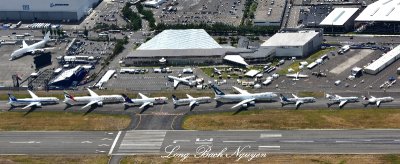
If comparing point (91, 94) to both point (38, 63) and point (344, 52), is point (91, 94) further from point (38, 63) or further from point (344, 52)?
point (344, 52)

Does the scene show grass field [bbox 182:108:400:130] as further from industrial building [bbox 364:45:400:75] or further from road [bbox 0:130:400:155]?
industrial building [bbox 364:45:400:75]

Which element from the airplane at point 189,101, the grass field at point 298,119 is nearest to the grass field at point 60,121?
the airplane at point 189,101

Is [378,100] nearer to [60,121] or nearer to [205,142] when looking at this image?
[205,142]

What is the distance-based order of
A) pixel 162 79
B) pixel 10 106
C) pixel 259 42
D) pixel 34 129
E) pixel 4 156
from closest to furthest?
pixel 4 156 < pixel 34 129 < pixel 10 106 < pixel 162 79 < pixel 259 42

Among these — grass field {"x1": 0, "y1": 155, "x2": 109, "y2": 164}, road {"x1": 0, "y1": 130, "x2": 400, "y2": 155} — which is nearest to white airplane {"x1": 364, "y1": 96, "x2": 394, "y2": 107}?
road {"x1": 0, "y1": 130, "x2": 400, "y2": 155}

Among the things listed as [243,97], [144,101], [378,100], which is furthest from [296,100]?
[144,101]

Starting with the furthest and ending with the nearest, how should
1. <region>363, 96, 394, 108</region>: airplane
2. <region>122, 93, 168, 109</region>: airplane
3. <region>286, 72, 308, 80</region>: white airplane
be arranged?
<region>286, 72, 308, 80</region>: white airplane < <region>122, 93, 168, 109</region>: airplane < <region>363, 96, 394, 108</region>: airplane

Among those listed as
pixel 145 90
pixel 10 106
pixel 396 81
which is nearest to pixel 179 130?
pixel 145 90
